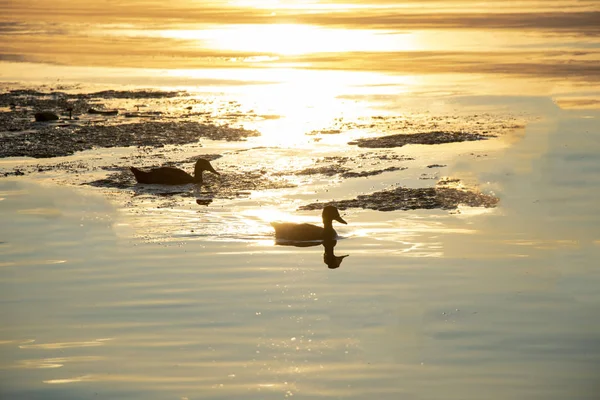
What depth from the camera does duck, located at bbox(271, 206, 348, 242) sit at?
1413 cm

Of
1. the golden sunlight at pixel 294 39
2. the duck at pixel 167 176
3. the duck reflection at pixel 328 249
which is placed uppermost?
the golden sunlight at pixel 294 39

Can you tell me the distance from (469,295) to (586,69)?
73.3 feet

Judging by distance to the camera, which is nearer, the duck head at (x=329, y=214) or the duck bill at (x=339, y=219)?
the duck head at (x=329, y=214)

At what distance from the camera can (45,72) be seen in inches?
1411

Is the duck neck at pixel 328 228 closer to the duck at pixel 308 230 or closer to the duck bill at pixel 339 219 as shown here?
the duck at pixel 308 230

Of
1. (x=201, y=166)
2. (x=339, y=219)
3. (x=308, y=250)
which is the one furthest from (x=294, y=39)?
(x=308, y=250)

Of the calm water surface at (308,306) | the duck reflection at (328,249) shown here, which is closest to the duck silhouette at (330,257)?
the duck reflection at (328,249)

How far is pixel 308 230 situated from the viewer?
14.2 m

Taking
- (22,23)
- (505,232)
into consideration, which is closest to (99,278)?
(505,232)

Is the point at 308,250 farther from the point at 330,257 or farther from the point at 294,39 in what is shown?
the point at 294,39

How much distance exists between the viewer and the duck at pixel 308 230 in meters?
14.1

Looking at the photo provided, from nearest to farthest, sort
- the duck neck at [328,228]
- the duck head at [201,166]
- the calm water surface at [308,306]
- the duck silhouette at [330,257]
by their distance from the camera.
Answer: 1. the calm water surface at [308,306]
2. the duck silhouette at [330,257]
3. the duck neck at [328,228]
4. the duck head at [201,166]

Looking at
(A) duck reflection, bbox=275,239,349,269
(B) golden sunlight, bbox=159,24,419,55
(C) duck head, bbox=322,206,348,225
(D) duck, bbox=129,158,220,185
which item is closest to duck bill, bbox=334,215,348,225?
(C) duck head, bbox=322,206,348,225

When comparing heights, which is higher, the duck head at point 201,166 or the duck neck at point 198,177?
the duck head at point 201,166
